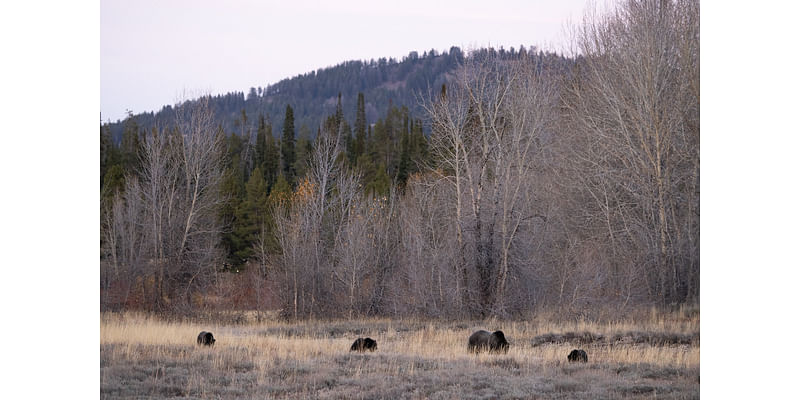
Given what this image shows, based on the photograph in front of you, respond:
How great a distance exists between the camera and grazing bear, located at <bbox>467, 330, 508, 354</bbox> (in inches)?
313

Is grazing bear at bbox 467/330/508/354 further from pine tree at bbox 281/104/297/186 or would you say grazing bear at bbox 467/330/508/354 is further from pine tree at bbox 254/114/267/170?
pine tree at bbox 254/114/267/170

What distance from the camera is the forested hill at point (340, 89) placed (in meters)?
12.3

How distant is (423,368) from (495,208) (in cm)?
645

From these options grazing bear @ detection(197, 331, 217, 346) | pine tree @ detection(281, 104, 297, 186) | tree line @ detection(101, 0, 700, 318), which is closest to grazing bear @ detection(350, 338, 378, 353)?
grazing bear @ detection(197, 331, 217, 346)

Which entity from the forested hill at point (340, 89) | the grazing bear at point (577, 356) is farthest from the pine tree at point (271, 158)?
the grazing bear at point (577, 356)

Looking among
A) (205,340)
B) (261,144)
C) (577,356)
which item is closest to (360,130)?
(261,144)

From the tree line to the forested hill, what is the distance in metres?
0.37

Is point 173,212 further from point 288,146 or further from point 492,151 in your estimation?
point 288,146

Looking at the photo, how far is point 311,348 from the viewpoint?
8.76m

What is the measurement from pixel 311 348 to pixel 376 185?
74.1ft

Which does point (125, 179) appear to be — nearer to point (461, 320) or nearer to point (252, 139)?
point (461, 320)

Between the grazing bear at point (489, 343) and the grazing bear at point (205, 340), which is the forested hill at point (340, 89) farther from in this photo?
the grazing bear at point (489, 343)
